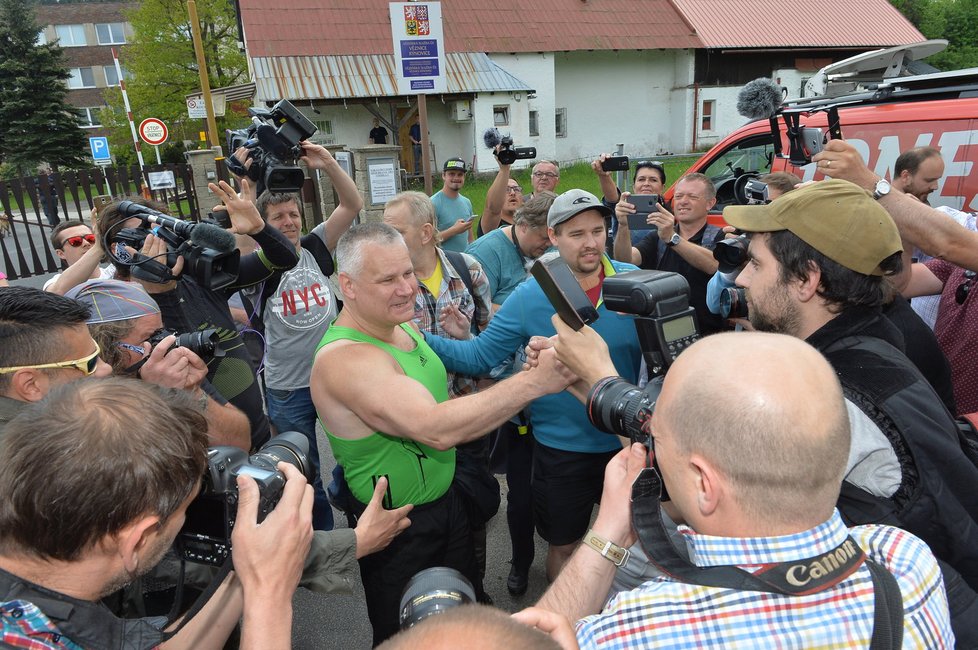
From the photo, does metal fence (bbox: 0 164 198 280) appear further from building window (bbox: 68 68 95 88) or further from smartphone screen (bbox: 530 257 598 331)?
building window (bbox: 68 68 95 88)

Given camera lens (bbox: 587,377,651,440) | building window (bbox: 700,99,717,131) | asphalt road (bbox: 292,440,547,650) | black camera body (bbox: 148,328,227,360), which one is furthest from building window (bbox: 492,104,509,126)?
camera lens (bbox: 587,377,651,440)

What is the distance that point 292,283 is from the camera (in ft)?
11.8

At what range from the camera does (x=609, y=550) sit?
4.60 ft

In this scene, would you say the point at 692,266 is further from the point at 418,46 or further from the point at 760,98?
the point at 418,46

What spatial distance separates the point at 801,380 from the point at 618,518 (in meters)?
0.58

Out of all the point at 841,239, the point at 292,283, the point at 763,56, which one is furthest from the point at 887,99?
the point at 763,56

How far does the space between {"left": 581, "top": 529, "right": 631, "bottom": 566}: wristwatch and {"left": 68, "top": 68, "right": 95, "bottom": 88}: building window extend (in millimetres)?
57885

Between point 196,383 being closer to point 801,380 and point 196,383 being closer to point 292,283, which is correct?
point 292,283

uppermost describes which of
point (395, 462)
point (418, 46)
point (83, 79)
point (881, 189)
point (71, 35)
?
point (71, 35)

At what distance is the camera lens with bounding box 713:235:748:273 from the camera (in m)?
2.45

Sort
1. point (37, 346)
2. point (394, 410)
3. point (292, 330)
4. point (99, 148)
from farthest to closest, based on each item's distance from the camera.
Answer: point (99, 148) < point (292, 330) < point (394, 410) < point (37, 346)

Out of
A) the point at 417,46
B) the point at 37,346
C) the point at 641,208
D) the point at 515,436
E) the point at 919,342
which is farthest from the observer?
the point at 417,46

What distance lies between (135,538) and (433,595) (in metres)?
0.60

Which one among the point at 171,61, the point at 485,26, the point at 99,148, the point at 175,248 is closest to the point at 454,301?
the point at 175,248
